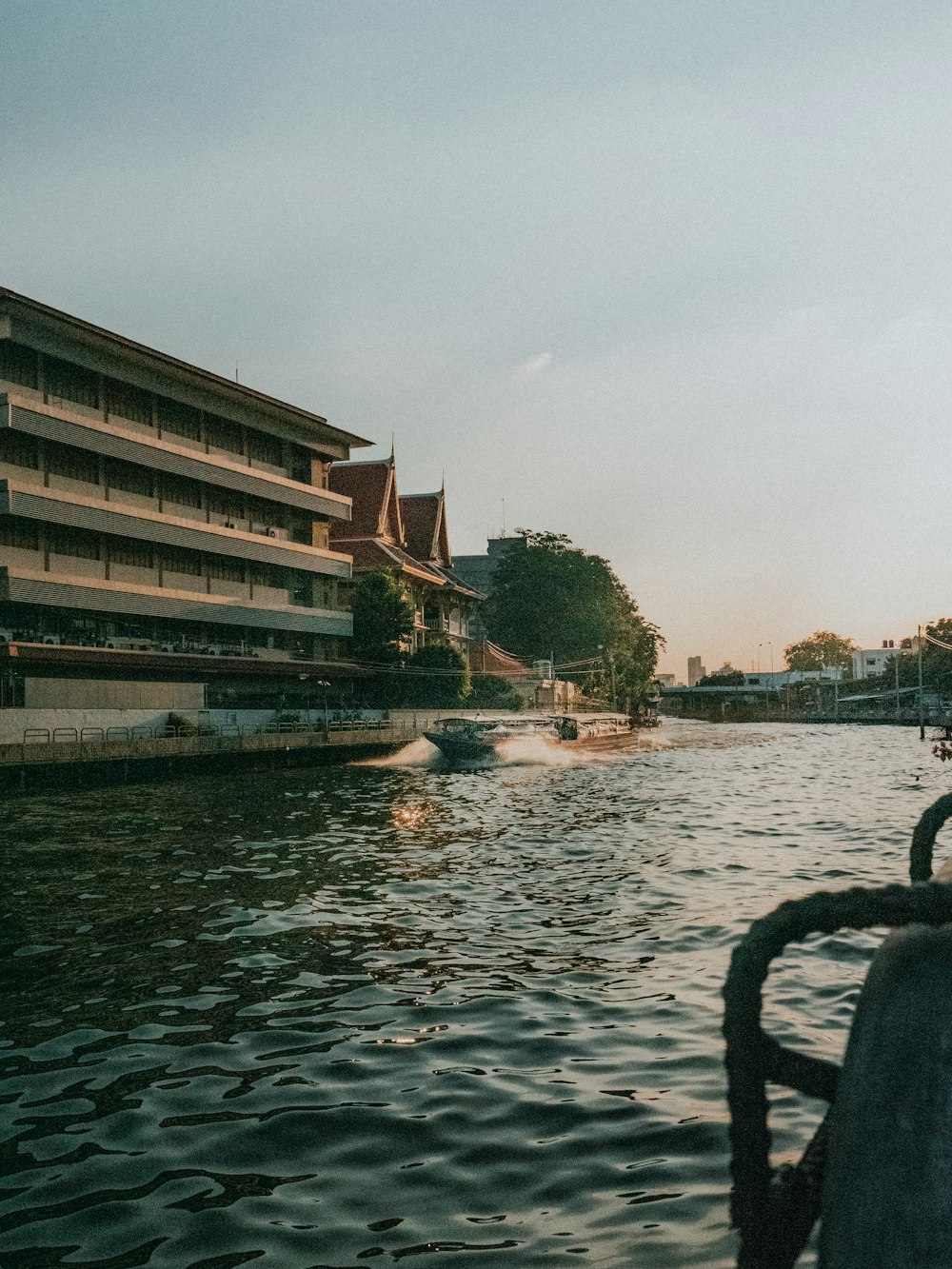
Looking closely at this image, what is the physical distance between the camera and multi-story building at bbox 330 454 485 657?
2469 inches

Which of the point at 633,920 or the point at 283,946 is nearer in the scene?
the point at 283,946

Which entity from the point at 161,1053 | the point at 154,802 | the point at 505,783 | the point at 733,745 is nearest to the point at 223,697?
the point at 505,783

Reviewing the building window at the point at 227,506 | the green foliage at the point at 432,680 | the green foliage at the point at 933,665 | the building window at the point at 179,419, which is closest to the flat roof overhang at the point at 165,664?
the green foliage at the point at 432,680

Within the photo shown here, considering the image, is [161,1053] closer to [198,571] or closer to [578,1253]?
[578,1253]

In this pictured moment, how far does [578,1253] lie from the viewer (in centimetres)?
410

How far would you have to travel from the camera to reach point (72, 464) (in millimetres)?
42406

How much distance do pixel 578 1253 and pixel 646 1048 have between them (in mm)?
2507

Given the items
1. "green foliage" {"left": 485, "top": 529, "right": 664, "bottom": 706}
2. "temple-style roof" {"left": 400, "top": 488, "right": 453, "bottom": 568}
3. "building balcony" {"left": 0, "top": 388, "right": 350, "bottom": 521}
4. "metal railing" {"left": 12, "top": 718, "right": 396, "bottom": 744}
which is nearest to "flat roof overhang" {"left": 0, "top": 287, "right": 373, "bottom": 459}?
"building balcony" {"left": 0, "top": 388, "right": 350, "bottom": 521}

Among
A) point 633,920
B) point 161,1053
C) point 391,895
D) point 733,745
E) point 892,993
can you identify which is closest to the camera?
point 892,993

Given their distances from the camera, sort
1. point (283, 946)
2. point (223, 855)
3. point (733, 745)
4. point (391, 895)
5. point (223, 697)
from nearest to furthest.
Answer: point (283, 946) → point (391, 895) → point (223, 855) → point (223, 697) → point (733, 745)

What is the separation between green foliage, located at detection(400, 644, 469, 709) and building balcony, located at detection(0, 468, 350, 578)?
5885 millimetres

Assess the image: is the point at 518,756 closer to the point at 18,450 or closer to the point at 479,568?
the point at 18,450

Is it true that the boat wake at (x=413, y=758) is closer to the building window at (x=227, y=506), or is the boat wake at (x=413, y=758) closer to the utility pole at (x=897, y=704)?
the building window at (x=227, y=506)

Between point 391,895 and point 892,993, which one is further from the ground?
point 892,993
